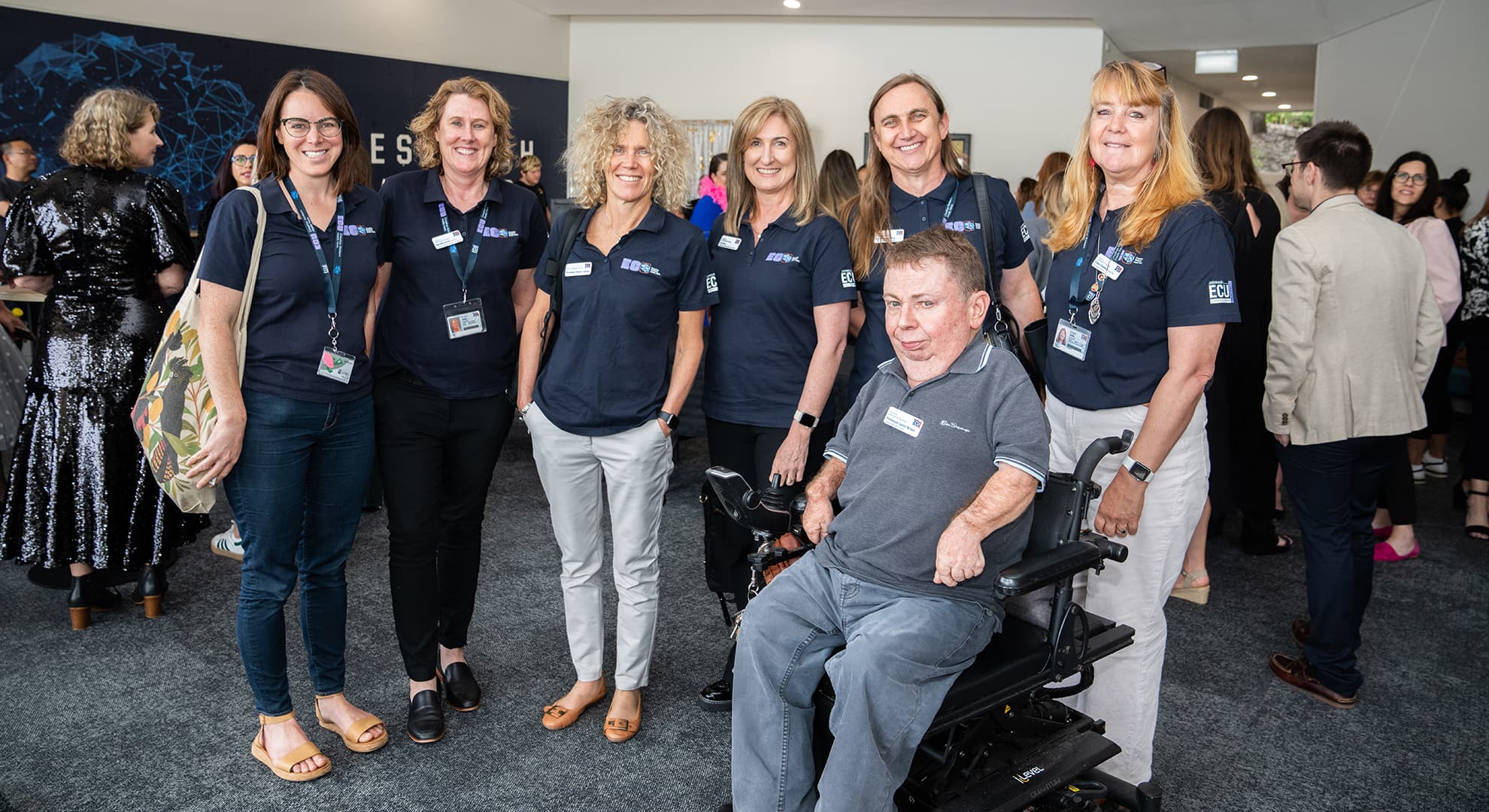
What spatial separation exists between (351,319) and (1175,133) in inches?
78.3

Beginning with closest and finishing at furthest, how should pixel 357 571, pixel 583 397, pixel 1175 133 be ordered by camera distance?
pixel 1175 133 < pixel 583 397 < pixel 357 571

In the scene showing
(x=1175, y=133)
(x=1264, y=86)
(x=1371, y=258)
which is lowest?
(x=1371, y=258)

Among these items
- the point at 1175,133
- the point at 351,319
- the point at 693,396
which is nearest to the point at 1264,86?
the point at 693,396

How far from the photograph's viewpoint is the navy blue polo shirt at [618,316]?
8.52 feet

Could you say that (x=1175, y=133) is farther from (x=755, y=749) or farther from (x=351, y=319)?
(x=351, y=319)

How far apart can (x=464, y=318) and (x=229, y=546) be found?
211cm

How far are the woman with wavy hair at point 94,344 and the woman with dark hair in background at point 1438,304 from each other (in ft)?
16.0

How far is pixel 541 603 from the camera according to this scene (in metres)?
3.70

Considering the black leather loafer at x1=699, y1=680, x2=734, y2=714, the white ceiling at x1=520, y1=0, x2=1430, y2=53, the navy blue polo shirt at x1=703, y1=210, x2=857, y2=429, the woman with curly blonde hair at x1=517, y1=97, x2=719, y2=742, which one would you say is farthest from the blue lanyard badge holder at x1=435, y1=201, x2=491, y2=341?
the white ceiling at x1=520, y1=0, x2=1430, y2=53

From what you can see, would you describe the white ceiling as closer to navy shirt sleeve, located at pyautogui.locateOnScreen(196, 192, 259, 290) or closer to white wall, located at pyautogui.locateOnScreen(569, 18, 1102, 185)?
white wall, located at pyautogui.locateOnScreen(569, 18, 1102, 185)

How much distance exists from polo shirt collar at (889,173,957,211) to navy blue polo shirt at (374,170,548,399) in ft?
3.41

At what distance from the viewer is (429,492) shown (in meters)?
2.72

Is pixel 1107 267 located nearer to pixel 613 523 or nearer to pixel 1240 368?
pixel 613 523

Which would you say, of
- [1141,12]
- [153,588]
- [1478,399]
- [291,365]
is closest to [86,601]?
[153,588]
